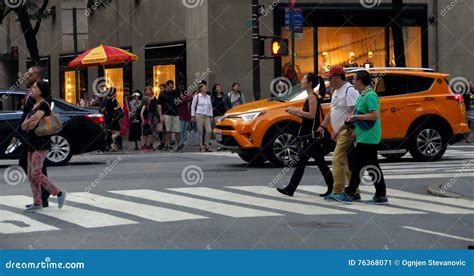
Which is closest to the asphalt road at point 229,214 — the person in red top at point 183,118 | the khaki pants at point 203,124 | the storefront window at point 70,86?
the khaki pants at point 203,124

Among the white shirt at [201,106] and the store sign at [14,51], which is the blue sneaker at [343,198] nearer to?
the white shirt at [201,106]

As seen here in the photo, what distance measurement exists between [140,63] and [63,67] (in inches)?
286

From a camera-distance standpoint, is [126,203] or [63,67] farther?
[63,67]

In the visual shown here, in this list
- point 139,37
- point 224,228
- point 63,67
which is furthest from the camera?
point 63,67

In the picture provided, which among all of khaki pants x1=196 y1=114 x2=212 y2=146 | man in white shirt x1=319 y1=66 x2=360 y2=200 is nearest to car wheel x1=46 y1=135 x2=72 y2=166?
khaki pants x1=196 y1=114 x2=212 y2=146

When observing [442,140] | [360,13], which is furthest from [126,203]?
[360,13]

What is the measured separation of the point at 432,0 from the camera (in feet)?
108

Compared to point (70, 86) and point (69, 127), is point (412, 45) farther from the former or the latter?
point (69, 127)

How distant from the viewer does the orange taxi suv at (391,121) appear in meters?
18.3

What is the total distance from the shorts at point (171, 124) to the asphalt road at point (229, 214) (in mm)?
7926

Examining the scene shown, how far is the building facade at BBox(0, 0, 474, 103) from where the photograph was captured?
101ft

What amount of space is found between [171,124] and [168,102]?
0.59m

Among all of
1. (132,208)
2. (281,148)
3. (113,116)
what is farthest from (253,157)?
(113,116)

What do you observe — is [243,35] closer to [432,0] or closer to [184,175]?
[432,0]
